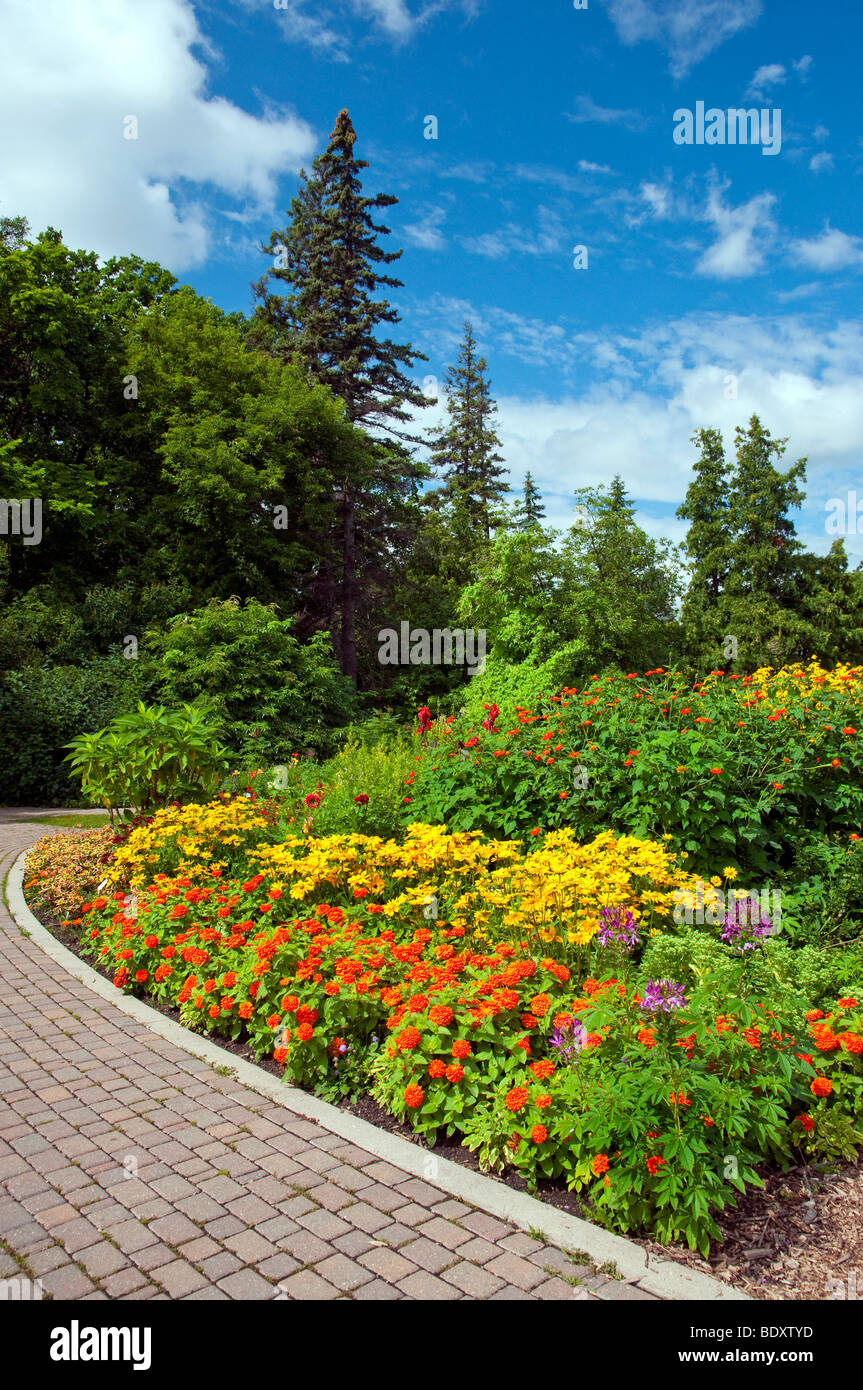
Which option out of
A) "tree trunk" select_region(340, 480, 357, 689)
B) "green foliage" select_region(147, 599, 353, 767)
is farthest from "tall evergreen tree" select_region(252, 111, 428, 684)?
"green foliage" select_region(147, 599, 353, 767)

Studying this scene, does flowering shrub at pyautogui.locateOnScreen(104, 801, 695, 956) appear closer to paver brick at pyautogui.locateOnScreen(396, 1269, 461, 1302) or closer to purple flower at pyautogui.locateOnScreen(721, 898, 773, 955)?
purple flower at pyautogui.locateOnScreen(721, 898, 773, 955)

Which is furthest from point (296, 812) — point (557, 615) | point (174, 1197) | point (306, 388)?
point (306, 388)

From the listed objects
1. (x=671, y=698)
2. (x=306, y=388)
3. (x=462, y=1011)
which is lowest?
(x=462, y=1011)

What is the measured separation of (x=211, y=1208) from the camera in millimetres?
2764

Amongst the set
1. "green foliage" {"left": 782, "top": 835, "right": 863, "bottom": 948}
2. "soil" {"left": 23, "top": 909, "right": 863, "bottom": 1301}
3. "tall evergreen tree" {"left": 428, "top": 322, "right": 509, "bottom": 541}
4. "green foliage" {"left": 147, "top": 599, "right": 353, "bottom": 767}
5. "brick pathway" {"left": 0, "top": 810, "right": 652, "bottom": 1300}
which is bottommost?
"brick pathway" {"left": 0, "top": 810, "right": 652, "bottom": 1300}

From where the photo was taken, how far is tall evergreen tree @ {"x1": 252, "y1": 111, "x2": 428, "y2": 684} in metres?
25.0

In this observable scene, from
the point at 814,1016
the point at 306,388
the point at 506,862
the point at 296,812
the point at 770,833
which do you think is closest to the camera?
the point at 814,1016

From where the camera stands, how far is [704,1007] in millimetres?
3014

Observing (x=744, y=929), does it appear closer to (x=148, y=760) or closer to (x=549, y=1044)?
(x=549, y=1044)

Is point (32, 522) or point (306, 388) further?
point (306, 388)

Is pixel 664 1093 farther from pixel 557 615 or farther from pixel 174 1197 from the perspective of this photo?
pixel 557 615

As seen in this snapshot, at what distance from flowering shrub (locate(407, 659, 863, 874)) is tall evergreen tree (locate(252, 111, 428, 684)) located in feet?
61.8

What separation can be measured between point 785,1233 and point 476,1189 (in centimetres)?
99
